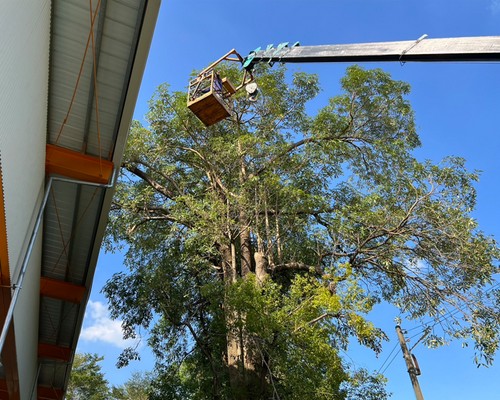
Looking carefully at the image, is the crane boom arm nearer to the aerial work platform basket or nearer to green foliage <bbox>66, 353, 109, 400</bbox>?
the aerial work platform basket

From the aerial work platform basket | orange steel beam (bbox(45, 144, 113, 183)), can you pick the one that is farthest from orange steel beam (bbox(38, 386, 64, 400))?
the aerial work platform basket

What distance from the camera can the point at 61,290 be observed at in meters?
9.41

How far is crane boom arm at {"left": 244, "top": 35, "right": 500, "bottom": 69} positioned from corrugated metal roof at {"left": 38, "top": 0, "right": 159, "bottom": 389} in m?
3.45

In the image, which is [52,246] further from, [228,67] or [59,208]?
[228,67]

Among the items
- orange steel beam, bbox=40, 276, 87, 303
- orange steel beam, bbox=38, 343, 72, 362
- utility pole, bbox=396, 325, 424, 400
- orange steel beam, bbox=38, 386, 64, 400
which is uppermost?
orange steel beam, bbox=40, 276, 87, 303

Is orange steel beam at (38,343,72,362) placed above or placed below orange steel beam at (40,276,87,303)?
below

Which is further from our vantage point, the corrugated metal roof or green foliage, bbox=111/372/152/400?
green foliage, bbox=111/372/152/400

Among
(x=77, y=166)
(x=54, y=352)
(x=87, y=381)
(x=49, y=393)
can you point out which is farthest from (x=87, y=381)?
(x=77, y=166)

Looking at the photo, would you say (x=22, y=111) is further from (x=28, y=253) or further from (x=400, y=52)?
(x=400, y=52)

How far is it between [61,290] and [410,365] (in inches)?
318

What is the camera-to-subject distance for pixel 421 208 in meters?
9.15

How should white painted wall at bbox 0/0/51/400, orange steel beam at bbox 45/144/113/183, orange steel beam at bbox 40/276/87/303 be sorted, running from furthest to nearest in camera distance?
orange steel beam at bbox 40/276/87/303, orange steel beam at bbox 45/144/113/183, white painted wall at bbox 0/0/51/400

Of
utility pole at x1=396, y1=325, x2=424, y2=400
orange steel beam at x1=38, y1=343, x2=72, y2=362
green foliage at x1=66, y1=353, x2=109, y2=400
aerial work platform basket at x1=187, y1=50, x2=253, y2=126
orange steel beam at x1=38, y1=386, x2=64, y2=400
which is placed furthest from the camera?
green foliage at x1=66, y1=353, x2=109, y2=400

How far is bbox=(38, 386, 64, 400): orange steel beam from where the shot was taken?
47.1 ft
